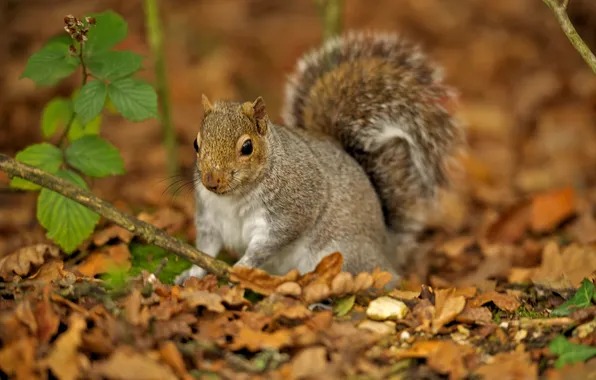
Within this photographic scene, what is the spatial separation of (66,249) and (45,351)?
33.2 inches

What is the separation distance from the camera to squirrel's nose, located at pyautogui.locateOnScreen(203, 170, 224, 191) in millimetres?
2744

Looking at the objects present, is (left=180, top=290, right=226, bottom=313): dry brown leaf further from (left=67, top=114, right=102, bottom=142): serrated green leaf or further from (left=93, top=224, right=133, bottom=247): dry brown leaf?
(left=67, top=114, right=102, bottom=142): serrated green leaf

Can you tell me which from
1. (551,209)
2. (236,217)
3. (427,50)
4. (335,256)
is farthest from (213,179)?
(427,50)

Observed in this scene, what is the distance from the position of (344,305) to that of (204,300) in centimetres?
55

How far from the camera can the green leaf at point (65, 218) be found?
120 inches

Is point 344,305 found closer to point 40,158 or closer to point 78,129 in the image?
point 40,158

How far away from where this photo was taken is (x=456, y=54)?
7367 mm

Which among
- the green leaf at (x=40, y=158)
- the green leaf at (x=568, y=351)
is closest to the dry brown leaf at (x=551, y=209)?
the green leaf at (x=568, y=351)

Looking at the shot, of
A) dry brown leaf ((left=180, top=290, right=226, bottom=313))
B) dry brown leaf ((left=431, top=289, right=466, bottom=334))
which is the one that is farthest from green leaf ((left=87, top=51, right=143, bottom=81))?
dry brown leaf ((left=431, top=289, right=466, bottom=334))

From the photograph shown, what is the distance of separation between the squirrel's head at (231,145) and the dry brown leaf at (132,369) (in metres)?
0.80

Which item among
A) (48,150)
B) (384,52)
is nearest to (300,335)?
(48,150)

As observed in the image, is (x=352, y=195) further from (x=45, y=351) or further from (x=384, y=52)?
(x=45, y=351)

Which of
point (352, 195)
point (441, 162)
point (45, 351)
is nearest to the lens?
point (45, 351)

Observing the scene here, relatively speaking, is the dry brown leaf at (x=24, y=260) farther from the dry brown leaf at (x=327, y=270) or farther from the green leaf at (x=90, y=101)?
the dry brown leaf at (x=327, y=270)
